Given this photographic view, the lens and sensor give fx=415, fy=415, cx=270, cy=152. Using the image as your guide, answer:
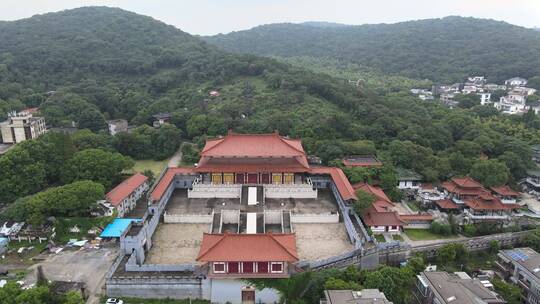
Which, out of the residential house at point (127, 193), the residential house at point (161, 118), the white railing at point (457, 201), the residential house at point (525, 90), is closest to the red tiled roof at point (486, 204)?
the white railing at point (457, 201)

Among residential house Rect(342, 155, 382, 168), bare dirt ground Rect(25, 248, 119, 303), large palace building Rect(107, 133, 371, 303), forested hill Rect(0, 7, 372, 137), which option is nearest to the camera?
large palace building Rect(107, 133, 371, 303)

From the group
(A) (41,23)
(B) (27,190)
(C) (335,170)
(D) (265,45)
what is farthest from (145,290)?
(D) (265,45)

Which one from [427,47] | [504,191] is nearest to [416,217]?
[504,191]

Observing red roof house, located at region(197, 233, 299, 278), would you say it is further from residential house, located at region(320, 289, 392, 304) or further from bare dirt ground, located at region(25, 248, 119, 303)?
bare dirt ground, located at region(25, 248, 119, 303)

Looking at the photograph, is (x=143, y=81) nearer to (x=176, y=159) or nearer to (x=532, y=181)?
(x=176, y=159)

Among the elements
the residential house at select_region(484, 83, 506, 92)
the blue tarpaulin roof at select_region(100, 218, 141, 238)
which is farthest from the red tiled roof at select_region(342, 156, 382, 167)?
the residential house at select_region(484, 83, 506, 92)

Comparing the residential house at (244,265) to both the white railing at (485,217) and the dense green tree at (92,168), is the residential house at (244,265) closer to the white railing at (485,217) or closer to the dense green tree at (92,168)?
the dense green tree at (92,168)
